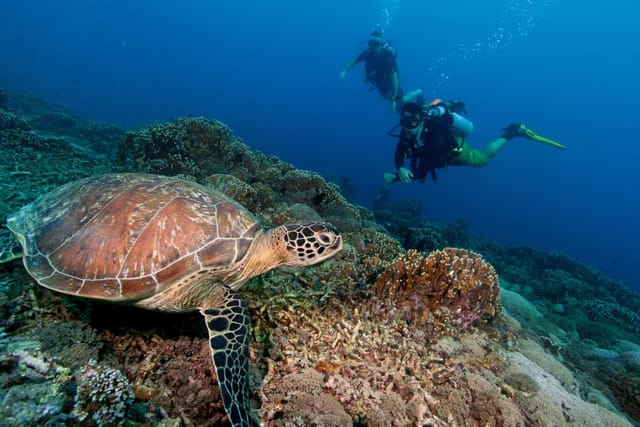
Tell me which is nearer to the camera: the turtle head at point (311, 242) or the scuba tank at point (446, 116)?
the turtle head at point (311, 242)

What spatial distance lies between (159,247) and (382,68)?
16.2 metres

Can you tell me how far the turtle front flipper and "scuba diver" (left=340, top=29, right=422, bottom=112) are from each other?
14606 mm

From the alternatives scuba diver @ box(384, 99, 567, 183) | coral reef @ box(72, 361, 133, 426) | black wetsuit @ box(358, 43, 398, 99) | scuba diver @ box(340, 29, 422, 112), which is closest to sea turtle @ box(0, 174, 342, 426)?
coral reef @ box(72, 361, 133, 426)

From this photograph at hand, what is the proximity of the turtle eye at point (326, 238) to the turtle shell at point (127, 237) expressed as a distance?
61 centimetres

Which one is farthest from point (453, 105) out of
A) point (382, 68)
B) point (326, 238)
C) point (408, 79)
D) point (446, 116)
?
point (408, 79)

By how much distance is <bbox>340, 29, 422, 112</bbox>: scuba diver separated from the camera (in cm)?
1510

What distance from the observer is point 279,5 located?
13825cm

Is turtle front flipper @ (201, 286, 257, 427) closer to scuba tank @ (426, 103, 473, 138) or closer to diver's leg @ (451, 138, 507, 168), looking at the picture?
scuba tank @ (426, 103, 473, 138)

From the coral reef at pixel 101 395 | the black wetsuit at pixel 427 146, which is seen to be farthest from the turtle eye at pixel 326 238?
the black wetsuit at pixel 427 146

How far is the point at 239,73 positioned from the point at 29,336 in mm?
156783

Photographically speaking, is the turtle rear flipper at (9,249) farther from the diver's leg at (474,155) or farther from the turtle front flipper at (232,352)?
the diver's leg at (474,155)

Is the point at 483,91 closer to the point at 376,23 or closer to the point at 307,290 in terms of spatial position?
the point at 376,23

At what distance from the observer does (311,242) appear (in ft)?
7.81

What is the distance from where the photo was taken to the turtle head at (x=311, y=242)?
2.38 m
